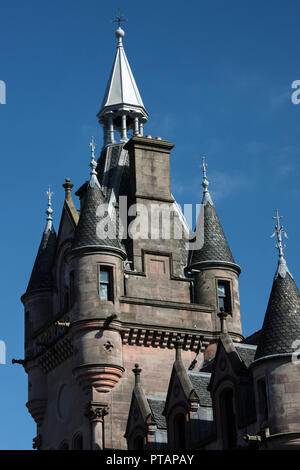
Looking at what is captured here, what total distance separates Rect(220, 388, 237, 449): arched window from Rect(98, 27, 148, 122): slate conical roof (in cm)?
2156

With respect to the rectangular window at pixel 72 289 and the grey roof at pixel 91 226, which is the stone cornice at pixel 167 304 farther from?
the grey roof at pixel 91 226

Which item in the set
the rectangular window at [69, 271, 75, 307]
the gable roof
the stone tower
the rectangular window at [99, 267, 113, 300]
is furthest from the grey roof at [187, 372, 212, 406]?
the gable roof

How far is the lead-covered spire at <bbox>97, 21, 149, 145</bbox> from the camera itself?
6400cm

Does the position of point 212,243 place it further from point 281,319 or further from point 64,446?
point 281,319

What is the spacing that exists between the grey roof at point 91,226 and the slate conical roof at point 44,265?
17.2 ft

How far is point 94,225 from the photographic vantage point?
184 feet

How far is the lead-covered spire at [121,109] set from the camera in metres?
64.0

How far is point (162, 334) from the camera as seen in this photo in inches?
2211


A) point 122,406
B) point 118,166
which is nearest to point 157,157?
point 118,166

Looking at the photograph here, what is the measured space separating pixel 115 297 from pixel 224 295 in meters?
5.77

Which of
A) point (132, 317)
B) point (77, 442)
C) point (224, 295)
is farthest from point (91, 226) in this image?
point (77, 442)

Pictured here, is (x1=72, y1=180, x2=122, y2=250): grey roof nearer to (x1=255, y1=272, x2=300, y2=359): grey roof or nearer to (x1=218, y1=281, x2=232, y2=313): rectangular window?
(x1=218, y1=281, x2=232, y2=313): rectangular window

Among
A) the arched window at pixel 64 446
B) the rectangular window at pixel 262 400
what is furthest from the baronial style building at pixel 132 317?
the rectangular window at pixel 262 400

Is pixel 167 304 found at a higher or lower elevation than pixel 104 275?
lower
